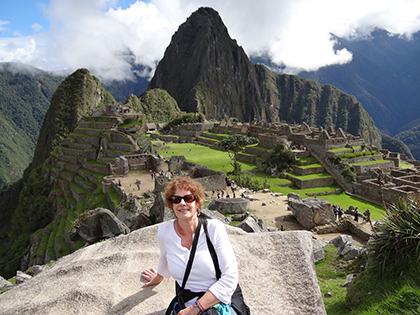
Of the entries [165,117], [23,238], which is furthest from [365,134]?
[23,238]

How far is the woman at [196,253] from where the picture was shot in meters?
2.63

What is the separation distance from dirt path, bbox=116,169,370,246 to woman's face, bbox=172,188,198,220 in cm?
1081

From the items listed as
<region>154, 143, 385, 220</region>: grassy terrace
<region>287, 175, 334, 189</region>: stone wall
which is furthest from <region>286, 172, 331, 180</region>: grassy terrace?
<region>154, 143, 385, 220</region>: grassy terrace

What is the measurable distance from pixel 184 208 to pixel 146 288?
4.85ft

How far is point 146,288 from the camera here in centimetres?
362

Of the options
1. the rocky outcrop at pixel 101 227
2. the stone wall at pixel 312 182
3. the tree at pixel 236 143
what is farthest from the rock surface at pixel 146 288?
the tree at pixel 236 143

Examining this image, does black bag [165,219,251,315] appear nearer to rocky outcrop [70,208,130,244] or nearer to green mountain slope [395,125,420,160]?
rocky outcrop [70,208,130,244]

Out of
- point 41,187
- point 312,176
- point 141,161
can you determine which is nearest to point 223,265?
point 141,161

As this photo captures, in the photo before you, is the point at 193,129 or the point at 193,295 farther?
the point at 193,129

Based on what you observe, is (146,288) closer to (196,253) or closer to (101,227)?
(196,253)

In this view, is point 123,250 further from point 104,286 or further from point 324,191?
point 324,191

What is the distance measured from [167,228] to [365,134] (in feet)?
746

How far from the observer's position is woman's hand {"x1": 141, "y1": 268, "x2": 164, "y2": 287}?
11.7 feet

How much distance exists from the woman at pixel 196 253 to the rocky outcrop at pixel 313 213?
11.9 meters
